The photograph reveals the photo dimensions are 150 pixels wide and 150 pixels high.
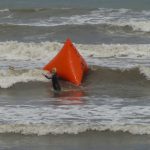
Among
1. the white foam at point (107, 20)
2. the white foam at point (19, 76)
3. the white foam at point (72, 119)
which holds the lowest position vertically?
the white foam at point (107, 20)

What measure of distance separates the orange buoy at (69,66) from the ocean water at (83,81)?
0.23 meters

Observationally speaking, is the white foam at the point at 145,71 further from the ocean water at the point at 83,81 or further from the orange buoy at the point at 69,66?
the orange buoy at the point at 69,66

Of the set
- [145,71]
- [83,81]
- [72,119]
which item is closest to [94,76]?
[83,81]

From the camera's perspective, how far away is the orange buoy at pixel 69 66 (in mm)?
18828

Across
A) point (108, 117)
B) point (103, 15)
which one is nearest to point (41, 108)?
point (108, 117)

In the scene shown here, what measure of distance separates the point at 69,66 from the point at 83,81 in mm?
581

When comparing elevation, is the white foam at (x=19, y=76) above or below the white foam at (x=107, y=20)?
above

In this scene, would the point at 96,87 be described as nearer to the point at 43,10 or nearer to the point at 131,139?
the point at 131,139

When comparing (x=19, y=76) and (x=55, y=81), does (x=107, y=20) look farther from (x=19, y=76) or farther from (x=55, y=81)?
(x=55, y=81)

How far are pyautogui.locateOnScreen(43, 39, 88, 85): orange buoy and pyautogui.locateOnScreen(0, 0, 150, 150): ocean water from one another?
0.77ft

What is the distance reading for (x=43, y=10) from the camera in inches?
1308

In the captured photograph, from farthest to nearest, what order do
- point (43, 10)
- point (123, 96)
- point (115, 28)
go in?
1. point (43, 10)
2. point (115, 28)
3. point (123, 96)

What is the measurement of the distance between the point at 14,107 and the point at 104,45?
8.53 metres

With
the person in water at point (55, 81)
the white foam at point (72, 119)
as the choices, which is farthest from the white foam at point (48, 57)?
the white foam at point (72, 119)
